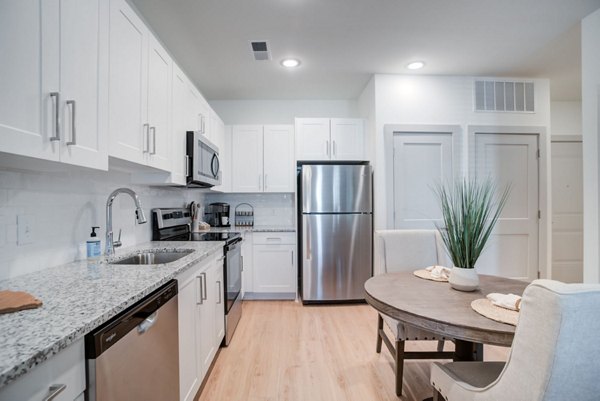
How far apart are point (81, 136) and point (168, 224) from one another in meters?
1.55

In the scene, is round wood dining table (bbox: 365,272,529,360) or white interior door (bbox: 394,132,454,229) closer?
round wood dining table (bbox: 365,272,529,360)

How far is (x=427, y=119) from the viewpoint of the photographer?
3.17m

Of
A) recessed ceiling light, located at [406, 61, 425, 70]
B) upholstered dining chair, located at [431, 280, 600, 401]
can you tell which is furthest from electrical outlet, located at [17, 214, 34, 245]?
recessed ceiling light, located at [406, 61, 425, 70]

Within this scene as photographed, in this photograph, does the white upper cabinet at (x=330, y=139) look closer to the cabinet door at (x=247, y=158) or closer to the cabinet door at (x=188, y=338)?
the cabinet door at (x=247, y=158)

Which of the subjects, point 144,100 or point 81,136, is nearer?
point 81,136

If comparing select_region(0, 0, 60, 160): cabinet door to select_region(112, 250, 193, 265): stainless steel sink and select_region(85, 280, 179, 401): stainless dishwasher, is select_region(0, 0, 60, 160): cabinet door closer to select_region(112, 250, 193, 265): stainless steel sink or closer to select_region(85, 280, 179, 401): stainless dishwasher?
select_region(85, 280, 179, 401): stainless dishwasher

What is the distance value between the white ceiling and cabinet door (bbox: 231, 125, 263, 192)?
0.58 metres

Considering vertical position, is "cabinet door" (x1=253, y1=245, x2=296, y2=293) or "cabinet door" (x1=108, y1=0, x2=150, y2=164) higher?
"cabinet door" (x1=108, y1=0, x2=150, y2=164)

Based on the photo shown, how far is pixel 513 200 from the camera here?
10.5 feet

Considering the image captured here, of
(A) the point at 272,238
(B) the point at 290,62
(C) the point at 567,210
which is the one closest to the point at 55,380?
(A) the point at 272,238

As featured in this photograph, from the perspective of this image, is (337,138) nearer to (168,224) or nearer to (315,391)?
(168,224)

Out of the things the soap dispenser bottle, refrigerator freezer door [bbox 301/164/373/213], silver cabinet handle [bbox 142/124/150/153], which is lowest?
the soap dispenser bottle

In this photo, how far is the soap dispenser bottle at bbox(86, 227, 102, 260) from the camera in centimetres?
156

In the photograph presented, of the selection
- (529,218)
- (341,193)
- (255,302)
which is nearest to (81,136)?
(341,193)
